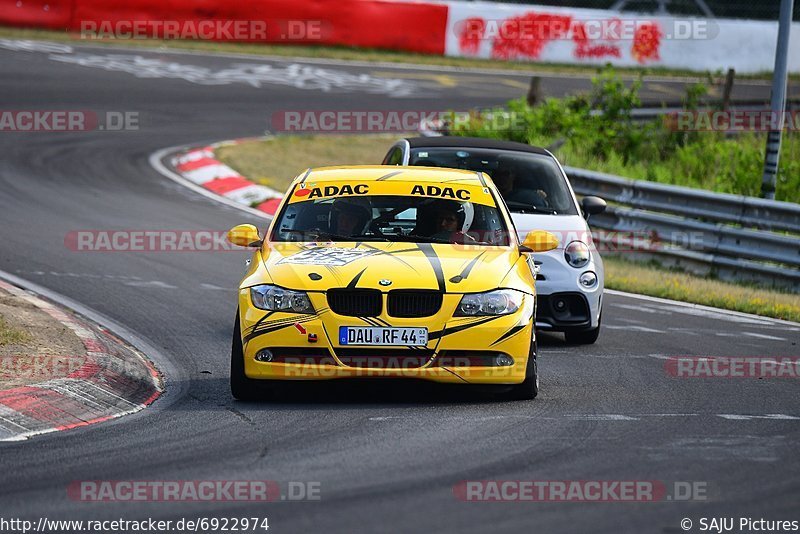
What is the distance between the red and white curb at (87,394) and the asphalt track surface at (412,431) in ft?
0.57

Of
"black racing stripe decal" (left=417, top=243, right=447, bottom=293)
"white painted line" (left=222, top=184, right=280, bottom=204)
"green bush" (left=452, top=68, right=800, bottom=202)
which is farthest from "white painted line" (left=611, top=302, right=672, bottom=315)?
"green bush" (left=452, top=68, right=800, bottom=202)

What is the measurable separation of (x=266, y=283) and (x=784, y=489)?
350cm

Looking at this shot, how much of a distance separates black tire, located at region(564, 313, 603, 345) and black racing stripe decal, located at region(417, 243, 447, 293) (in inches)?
104

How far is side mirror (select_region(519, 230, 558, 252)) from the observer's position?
947 centimetres

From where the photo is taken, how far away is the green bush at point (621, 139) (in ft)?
69.9

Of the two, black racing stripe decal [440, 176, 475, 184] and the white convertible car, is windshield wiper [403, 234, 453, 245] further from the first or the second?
the white convertible car

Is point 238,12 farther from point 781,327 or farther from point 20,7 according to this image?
point 781,327

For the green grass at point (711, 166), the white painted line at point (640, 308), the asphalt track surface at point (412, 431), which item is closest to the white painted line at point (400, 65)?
the green grass at point (711, 166)

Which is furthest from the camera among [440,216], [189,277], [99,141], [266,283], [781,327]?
[99,141]

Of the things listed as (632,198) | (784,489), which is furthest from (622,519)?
(632,198)

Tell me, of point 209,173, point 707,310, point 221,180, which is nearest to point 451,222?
point 707,310

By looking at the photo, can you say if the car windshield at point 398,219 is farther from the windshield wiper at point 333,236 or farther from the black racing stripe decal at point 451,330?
the black racing stripe decal at point 451,330

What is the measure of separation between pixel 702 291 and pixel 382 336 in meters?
7.32

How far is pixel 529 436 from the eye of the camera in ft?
24.4
